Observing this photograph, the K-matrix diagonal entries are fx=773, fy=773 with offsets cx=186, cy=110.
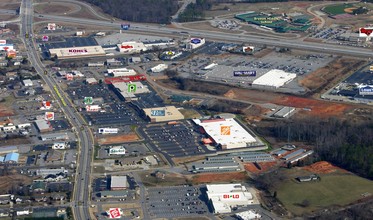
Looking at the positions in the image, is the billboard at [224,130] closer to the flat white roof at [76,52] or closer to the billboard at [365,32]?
the flat white roof at [76,52]

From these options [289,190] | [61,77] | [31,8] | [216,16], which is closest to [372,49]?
[216,16]

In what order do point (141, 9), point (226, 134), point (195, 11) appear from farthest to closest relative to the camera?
point (141, 9) < point (195, 11) < point (226, 134)

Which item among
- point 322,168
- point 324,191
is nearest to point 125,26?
point 322,168

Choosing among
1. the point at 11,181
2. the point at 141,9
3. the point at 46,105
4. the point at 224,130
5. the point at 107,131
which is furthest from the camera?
the point at 141,9

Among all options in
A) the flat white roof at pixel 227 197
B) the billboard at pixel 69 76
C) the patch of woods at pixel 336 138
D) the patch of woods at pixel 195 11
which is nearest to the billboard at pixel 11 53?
the billboard at pixel 69 76

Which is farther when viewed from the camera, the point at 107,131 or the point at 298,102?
the point at 298,102

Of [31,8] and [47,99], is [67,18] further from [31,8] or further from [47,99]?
[47,99]

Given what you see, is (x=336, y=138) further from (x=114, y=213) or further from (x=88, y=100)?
(x=88, y=100)

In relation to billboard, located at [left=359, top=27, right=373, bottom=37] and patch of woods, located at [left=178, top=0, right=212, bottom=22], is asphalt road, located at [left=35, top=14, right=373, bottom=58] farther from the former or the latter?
patch of woods, located at [left=178, top=0, right=212, bottom=22]
